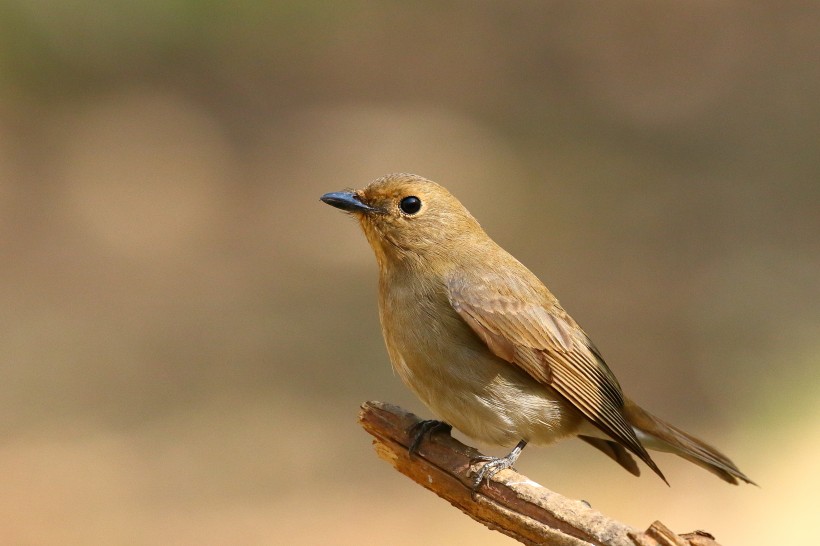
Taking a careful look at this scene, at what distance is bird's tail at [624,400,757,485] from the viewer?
16.8 ft

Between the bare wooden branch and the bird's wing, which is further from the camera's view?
the bird's wing

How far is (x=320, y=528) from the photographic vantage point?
7.62 metres

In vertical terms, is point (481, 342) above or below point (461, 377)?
above

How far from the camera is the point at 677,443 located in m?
5.23

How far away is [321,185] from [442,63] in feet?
9.24

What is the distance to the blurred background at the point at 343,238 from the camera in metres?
7.95

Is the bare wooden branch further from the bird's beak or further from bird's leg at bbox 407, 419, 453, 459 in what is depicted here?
the bird's beak

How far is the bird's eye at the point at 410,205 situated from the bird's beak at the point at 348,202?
0.12m

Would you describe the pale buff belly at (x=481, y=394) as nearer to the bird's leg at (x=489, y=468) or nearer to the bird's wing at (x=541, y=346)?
the bird's wing at (x=541, y=346)

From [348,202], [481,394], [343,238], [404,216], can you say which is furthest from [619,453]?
[343,238]

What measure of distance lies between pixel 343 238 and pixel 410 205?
6.07 m

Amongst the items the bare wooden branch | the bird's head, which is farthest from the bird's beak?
the bare wooden branch

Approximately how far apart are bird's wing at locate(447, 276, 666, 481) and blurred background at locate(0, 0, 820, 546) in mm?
2388

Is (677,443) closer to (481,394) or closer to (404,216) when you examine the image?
(481,394)
